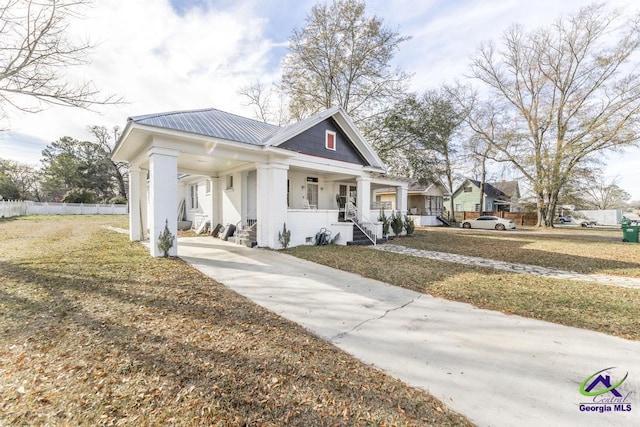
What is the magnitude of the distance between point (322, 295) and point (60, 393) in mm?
3667

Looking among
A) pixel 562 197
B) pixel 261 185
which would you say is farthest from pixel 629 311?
pixel 562 197

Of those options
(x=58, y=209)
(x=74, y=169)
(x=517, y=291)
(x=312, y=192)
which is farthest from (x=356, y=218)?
(x=74, y=169)

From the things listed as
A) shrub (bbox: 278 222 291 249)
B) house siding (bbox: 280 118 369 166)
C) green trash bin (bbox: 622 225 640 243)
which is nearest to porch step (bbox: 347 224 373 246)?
shrub (bbox: 278 222 291 249)

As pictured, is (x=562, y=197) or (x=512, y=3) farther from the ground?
(x=512, y=3)

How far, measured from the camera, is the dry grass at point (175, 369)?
6.82 feet

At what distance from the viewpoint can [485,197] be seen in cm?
3747

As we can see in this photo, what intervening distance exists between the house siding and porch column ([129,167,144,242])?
644 cm

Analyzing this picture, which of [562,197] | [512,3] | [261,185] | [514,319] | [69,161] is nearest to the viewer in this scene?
[514,319]

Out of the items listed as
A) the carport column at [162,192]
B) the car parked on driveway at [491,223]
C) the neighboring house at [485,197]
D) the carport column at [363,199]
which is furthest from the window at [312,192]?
the neighboring house at [485,197]

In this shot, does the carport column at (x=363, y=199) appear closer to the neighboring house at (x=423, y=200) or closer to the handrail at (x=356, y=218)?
the handrail at (x=356, y=218)

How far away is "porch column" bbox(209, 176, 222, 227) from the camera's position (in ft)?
46.6

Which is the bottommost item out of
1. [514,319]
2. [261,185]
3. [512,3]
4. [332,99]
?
[514,319]

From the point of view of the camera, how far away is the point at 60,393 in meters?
2.27

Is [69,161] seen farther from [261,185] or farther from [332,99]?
[261,185]
